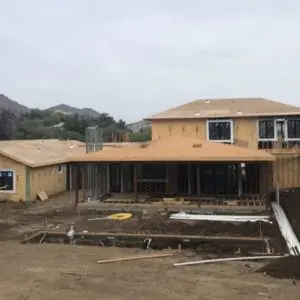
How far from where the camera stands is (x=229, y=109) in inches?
1174

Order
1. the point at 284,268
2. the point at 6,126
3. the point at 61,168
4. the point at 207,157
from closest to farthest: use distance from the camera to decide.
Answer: the point at 284,268, the point at 207,157, the point at 61,168, the point at 6,126

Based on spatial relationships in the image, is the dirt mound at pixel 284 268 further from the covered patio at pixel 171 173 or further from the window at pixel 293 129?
the window at pixel 293 129

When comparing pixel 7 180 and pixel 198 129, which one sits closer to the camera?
pixel 7 180

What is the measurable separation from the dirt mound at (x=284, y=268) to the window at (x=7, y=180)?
17635mm

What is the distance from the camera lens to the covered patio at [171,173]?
928 inches

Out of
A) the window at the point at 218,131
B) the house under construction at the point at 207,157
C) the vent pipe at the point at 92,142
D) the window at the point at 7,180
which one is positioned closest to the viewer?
the house under construction at the point at 207,157

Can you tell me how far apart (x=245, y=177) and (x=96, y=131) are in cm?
1042

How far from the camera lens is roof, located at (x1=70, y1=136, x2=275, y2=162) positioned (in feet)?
72.8

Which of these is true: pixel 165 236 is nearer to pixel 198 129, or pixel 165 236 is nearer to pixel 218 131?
pixel 198 129

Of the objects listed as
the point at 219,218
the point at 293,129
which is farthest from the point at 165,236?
the point at 293,129

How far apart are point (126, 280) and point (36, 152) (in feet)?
65.5

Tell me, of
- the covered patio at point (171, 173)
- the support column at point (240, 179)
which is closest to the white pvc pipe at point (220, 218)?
the covered patio at point (171, 173)

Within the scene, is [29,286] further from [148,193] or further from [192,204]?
[148,193]

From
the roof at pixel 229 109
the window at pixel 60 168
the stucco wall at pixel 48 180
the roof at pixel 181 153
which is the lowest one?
the stucco wall at pixel 48 180
